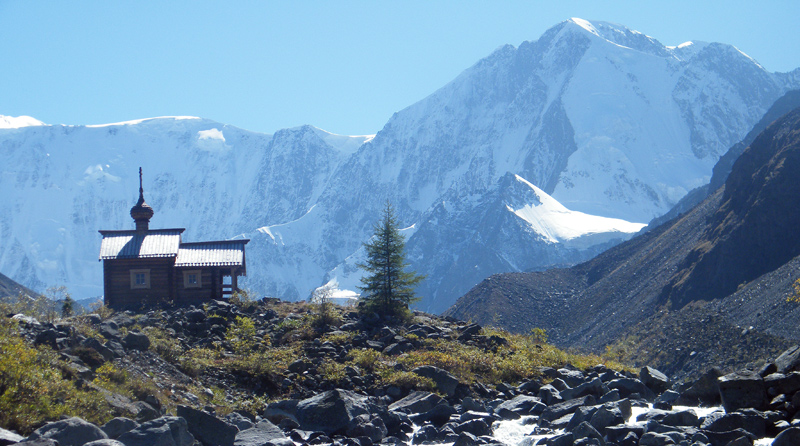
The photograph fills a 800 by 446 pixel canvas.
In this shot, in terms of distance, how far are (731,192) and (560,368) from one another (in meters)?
96.2

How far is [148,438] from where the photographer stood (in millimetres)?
14727

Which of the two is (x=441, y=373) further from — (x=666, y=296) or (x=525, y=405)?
(x=666, y=296)

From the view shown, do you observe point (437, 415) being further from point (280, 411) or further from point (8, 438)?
point (8, 438)

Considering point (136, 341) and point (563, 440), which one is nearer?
point (563, 440)

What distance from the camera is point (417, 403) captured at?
21969 mm

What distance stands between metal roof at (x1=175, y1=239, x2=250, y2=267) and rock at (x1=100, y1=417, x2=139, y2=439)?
76.7 ft

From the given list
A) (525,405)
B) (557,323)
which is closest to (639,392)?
(525,405)

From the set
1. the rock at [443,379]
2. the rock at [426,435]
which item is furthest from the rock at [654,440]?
the rock at [443,379]

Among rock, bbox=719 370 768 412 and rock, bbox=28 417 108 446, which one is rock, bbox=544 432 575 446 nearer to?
rock, bbox=719 370 768 412

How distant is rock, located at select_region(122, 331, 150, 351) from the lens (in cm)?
2292

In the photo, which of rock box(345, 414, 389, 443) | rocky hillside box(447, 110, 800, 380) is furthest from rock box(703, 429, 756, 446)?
rocky hillside box(447, 110, 800, 380)

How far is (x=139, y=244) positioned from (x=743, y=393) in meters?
30.0

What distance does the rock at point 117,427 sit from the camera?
50.5 ft

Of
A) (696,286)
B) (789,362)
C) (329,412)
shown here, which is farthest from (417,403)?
(696,286)
